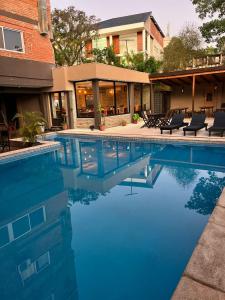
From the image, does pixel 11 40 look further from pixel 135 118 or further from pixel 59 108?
pixel 135 118

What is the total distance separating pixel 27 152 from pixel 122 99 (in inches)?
406

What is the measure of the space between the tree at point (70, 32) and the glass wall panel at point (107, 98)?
12480mm

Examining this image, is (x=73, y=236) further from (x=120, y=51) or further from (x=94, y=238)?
(x=120, y=51)

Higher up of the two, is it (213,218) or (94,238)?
(213,218)

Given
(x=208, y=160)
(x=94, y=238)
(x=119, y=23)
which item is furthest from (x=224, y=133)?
(x=119, y=23)

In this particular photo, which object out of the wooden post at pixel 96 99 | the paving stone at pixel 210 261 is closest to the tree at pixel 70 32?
the wooden post at pixel 96 99

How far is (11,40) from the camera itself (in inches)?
→ 555

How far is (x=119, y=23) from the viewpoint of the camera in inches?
1154

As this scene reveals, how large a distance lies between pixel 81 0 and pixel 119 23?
6.75 meters

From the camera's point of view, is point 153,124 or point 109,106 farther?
point 109,106

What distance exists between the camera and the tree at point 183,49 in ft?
87.5

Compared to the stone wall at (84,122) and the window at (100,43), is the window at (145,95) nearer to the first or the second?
the stone wall at (84,122)

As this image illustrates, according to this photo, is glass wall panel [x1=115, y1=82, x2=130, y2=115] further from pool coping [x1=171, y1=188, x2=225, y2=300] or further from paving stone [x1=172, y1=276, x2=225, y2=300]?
paving stone [x1=172, y1=276, x2=225, y2=300]

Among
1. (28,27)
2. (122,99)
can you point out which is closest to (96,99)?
(122,99)
